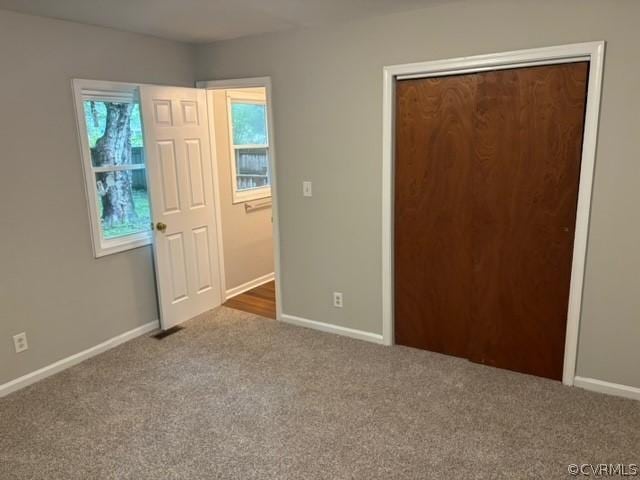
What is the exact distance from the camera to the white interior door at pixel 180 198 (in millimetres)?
3593


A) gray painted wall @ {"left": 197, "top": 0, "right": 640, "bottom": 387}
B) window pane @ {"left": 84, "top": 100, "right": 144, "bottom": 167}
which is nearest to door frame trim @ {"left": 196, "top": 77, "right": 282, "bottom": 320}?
gray painted wall @ {"left": 197, "top": 0, "right": 640, "bottom": 387}

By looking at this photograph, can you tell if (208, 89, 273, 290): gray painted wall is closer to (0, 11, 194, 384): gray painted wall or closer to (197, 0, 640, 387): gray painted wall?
(197, 0, 640, 387): gray painted wall

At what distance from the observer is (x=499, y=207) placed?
2.92m

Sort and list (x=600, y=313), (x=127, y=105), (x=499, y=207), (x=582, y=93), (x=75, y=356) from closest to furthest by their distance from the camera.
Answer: (x=582, y=93), (x=600, y=313), (x=499, y=207), (x=75, y=356), (x=127, y=105)

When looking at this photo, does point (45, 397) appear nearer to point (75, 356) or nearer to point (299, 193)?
point (75, 356)

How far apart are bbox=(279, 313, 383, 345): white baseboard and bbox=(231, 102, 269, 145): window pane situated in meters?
1.73

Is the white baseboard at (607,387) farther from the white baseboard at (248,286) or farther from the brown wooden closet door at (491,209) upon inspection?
the white baseboard at (248,286)

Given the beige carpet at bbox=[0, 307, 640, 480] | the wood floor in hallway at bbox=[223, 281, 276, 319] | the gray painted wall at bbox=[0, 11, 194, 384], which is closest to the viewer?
the beige carpet at bbox=[0, 307, 640, 480]

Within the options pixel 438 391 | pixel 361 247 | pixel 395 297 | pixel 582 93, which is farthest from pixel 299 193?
pixel 582 93

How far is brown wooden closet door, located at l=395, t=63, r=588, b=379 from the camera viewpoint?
271 centimetres

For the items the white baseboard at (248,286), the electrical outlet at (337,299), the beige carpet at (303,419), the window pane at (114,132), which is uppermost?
the window pane at (114,132)

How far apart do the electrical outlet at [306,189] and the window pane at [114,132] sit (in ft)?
4.18

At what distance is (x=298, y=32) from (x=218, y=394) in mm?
2512

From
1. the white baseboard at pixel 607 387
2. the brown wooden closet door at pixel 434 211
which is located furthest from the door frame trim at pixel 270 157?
the white baseboard at pixel 607 387
